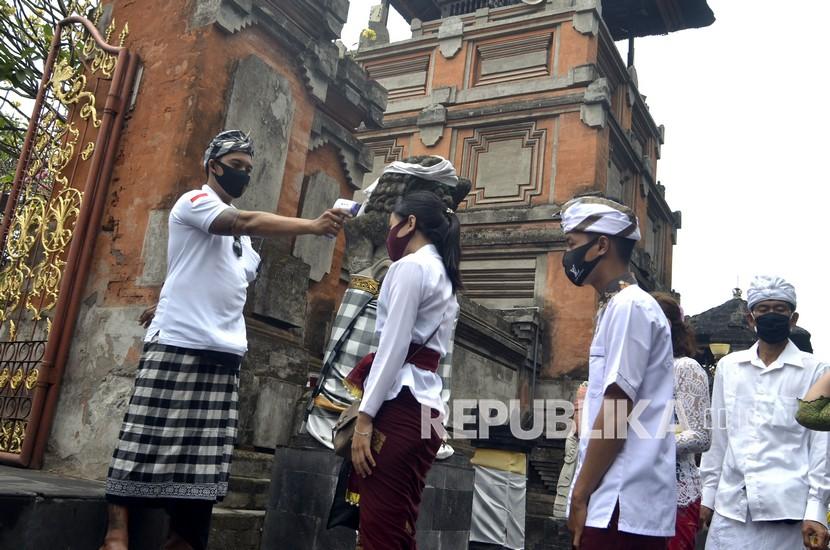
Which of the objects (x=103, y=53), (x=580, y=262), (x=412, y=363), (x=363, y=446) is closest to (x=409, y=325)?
(x=412, y=363)

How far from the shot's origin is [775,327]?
3811 mm

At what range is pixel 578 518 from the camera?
7.74 ft

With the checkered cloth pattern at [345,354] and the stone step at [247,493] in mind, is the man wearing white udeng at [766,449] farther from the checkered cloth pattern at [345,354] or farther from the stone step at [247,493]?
the stone step at [247,493]

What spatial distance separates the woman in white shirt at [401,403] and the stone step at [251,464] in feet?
6.16

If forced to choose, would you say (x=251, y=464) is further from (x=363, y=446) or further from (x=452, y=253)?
(x=452, y=253)

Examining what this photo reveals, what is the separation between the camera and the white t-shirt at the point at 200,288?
3199 mm

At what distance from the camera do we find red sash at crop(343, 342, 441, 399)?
291cm

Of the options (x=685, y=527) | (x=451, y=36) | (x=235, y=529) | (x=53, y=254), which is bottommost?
(x=235, y=529)

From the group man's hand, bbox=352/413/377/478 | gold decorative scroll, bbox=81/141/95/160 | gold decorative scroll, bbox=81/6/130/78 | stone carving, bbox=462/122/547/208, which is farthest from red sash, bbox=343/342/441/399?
stone carving, bbox=462/122/547/208

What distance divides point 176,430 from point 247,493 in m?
1.67

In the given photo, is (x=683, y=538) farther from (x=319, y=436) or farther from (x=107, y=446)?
(x=107, y=446)


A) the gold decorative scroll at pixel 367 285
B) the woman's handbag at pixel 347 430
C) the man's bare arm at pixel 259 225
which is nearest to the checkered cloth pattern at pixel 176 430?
the man's bare arm at pixel 259 225

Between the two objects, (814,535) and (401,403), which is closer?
(401,403)

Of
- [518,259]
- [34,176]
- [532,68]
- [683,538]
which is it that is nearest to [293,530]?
[683,538]
